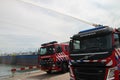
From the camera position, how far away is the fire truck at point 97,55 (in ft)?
21.7

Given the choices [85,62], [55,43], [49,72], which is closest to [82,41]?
[85,62]

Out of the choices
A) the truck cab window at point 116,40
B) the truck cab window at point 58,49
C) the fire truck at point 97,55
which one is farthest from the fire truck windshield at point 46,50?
the truck cab window at point 116,40

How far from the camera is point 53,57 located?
14.5 meters

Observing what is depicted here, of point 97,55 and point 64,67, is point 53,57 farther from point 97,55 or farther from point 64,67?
point 97,55

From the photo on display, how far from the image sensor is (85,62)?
7.27m

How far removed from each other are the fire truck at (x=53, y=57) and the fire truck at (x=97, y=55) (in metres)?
6.73

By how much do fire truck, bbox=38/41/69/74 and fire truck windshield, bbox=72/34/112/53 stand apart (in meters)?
6.59

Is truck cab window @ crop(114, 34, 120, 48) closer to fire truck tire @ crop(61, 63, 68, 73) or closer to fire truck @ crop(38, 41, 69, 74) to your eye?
fire truck @ crop(38, 41, 69, 74)

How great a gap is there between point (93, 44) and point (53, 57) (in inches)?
300

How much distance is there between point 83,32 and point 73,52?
1020 millimetres

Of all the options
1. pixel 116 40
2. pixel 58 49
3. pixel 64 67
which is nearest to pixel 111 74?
pixel 116 40

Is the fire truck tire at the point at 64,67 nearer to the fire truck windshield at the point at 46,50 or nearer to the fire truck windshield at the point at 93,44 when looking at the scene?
the fire truck windshield at the point at 46,50

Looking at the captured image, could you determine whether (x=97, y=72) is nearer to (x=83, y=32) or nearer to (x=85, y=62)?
(x=85, y=62)

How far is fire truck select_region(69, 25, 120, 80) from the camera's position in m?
6.61
